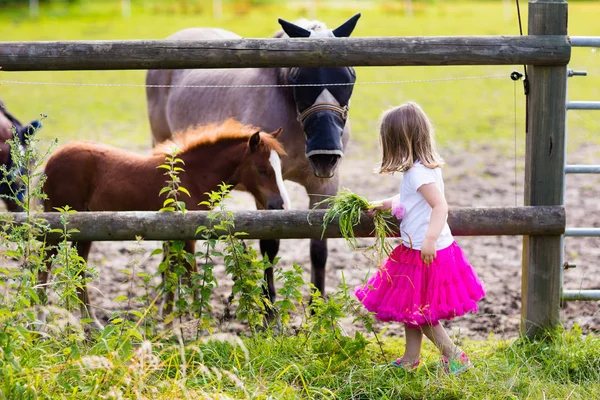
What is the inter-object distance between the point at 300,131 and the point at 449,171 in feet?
14.6

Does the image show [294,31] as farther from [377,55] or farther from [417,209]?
[417,209]

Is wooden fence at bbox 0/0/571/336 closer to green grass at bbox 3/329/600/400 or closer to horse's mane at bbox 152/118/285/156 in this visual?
green grass at bbox 3/329/600/400

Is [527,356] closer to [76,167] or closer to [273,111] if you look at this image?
[273,111]

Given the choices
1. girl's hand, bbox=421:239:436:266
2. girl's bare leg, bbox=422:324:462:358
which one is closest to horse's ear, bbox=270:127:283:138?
girl's hand, bbox=421:239:436:266

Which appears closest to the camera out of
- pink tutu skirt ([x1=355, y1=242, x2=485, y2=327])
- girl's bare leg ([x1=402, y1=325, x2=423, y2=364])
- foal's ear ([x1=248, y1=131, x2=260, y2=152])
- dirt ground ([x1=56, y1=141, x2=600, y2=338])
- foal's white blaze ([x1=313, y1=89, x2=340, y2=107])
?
pink tutu skirt ([x1=355, y1=242, x2=485, y2=327])

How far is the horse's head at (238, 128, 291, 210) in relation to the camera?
4273 millimetres

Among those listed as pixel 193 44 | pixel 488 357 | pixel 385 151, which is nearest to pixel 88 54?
pixel 193 44

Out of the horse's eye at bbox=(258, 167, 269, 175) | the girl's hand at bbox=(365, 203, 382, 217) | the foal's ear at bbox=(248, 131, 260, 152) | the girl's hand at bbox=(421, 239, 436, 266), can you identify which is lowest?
the girl's hand at bbox=(421, 239, 436, 266)

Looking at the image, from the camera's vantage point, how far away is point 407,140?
134 inches

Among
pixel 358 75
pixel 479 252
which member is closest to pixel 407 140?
pixel 479 252

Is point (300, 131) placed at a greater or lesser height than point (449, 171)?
greater

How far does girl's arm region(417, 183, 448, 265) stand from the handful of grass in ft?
0.74

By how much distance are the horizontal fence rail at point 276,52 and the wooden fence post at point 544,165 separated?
0.13 metres

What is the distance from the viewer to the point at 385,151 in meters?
3.47
